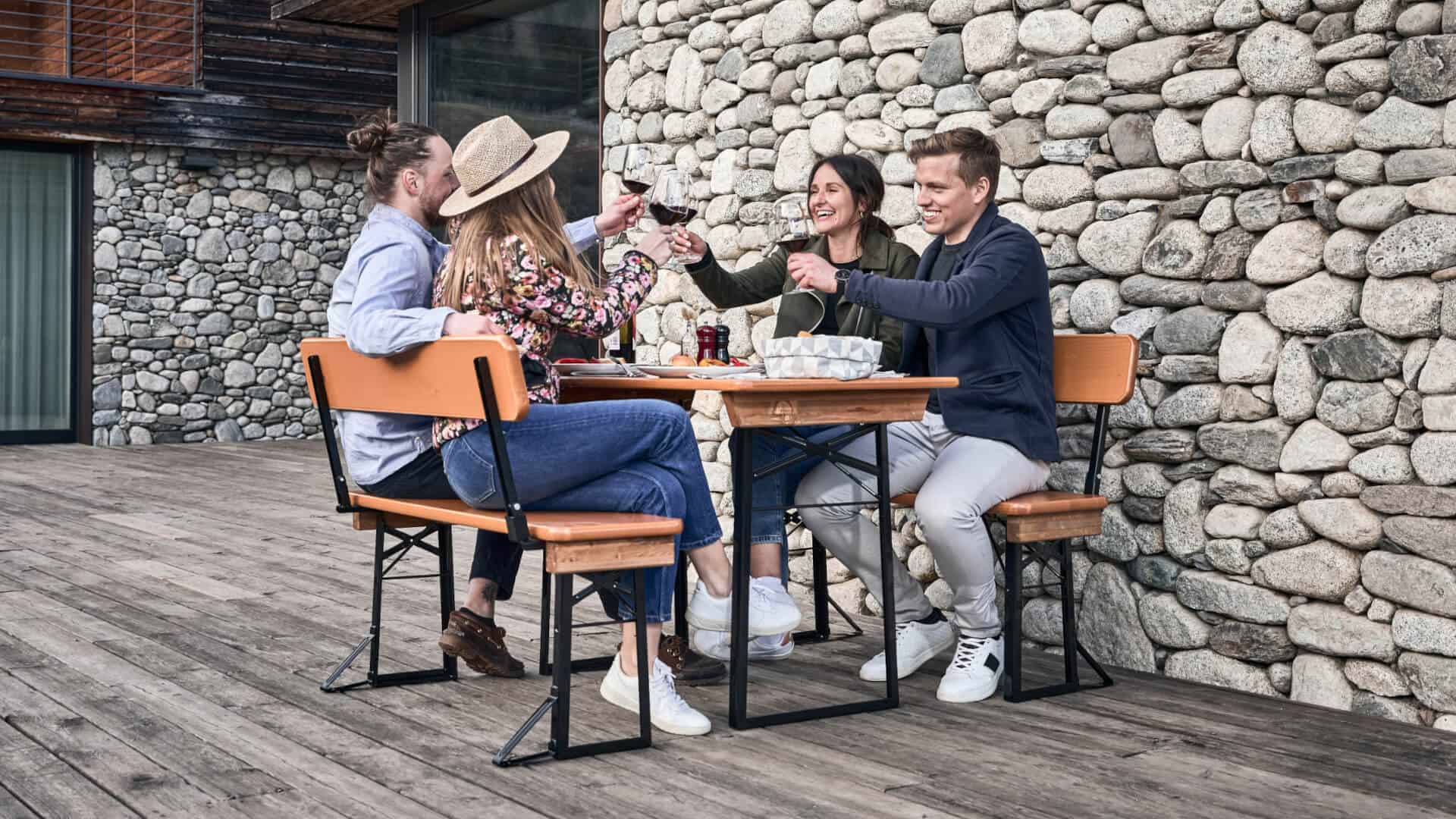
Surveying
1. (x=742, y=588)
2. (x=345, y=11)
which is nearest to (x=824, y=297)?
(x=742, y=588)

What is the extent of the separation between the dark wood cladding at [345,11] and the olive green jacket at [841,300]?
192 inches

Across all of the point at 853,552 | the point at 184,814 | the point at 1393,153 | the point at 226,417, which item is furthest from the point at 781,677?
the point at 226,417

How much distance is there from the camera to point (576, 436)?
3.15m

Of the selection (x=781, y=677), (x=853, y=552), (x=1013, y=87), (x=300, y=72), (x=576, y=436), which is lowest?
(x=781, y=677)

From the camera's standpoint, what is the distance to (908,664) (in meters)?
3.96

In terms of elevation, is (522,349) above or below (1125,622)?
above

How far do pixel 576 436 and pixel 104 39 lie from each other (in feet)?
39.6

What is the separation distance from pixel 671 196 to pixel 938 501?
0.97 meters

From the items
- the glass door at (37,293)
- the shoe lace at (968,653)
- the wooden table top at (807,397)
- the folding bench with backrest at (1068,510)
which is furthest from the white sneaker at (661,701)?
the glass door at (37,293)

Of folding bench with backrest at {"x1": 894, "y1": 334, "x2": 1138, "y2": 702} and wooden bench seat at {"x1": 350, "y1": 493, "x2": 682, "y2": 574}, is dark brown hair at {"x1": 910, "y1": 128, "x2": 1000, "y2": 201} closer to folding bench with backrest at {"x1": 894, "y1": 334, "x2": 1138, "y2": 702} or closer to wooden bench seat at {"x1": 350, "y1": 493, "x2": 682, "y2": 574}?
folding bench with backrest at {"x1": 894, "y1": 334, "x2": 1138, "y2": 702}

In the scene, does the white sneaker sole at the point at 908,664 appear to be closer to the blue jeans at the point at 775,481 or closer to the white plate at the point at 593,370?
the blue jeans at the point at 775,481

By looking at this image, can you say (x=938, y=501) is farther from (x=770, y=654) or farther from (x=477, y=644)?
(x=477, y=644)

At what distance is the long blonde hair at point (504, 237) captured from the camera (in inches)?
128

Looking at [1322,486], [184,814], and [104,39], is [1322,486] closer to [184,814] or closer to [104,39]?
[184,814]
